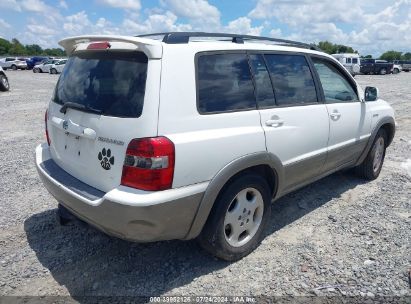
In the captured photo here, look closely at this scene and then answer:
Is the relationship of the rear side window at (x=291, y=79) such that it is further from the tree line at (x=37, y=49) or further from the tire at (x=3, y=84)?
the tree line at (x=37, y=49)

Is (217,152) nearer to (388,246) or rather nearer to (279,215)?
(279,215)

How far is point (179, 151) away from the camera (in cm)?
251

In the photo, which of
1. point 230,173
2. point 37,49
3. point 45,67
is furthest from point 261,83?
point 37,49

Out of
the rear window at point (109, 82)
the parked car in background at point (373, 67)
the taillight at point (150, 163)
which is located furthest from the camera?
the parked car in background at point (373, 67)

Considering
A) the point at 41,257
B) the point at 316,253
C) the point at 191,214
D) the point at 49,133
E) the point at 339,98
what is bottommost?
the point at 41,257

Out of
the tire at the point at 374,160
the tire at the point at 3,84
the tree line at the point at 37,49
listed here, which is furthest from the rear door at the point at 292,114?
the tree line at the point at 37,49

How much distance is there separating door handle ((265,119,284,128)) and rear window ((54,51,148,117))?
1199 mm

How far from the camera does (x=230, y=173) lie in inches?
111

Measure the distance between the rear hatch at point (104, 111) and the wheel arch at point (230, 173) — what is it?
64 centimetres

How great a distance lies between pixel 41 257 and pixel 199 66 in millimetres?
2214

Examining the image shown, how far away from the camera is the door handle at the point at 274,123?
317 cm

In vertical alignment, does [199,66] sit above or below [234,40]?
below

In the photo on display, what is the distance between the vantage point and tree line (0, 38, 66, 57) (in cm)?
8988

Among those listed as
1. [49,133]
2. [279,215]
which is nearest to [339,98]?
[279,215]
